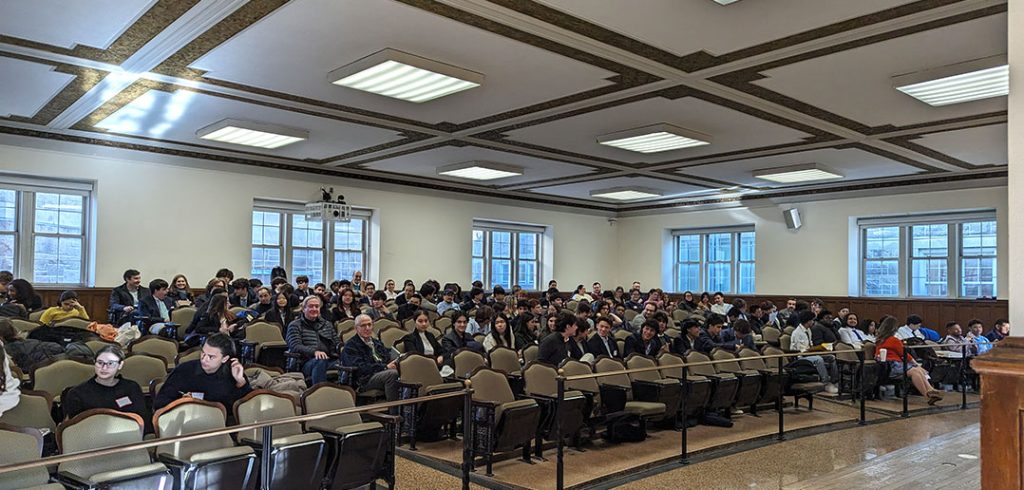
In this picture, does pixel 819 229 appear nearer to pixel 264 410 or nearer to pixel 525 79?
pixel 525 79

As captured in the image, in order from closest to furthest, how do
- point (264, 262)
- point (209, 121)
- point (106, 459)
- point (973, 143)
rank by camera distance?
point (106, 459) → point (209, 121) → point (973, 143) → point (264, 262)

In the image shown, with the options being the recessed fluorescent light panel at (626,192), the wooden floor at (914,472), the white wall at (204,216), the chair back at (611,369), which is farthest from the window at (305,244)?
the wooden floor at (914,472)

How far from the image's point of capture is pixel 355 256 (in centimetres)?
1448

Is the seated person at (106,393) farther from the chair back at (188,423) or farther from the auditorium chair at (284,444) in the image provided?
the auditorium chair at (284,444)

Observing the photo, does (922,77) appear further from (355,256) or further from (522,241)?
(522,241)

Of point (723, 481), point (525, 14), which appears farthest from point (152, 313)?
point (723, 481)

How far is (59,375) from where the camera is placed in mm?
5117

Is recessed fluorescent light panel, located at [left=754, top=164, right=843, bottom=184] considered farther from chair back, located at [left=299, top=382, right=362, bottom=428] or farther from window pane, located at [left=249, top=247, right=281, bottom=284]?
chair back, located at [left=299, top=382, right=362, bottom=428]

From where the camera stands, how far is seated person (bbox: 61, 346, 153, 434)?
165 inches

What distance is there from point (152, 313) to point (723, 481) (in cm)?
689

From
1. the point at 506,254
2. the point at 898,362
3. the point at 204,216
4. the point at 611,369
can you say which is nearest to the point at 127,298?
the point at 204,216

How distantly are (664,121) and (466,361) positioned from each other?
3.95 meters

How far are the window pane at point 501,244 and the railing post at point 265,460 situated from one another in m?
13.3

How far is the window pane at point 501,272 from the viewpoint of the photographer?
1725 cm
